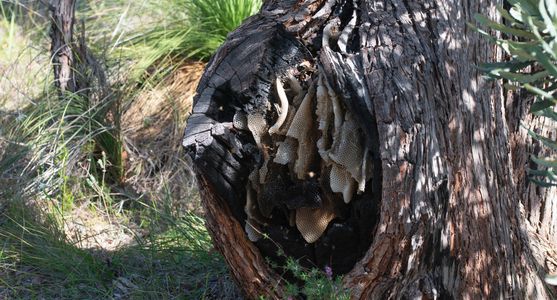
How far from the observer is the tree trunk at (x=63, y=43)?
5.40m

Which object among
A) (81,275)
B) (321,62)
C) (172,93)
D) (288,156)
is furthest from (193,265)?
(172,93)

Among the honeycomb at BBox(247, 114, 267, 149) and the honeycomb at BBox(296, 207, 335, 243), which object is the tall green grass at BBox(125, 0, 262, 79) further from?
the honeycomb at BBox(296, 207, 335, 243)

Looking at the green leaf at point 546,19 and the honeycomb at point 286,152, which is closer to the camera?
the green leaf at point 546,19

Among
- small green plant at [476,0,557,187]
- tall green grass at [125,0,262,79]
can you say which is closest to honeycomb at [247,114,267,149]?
small green plant at [476,0,557,187]

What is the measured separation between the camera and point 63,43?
5555 millimetres

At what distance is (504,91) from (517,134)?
22cm

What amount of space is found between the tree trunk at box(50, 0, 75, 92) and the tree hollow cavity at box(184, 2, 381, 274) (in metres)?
2.39

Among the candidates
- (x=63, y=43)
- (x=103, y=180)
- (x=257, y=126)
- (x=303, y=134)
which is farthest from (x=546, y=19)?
(x=63, y=43)

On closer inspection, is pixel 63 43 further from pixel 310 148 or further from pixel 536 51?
pixel 536 51

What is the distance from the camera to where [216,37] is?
6469 millimetres

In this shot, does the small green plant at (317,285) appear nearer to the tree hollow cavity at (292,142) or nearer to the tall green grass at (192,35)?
the tree hollow cavity at (292,142)

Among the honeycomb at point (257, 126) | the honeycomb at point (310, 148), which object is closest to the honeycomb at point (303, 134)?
the honeycomb at point (310, 148)

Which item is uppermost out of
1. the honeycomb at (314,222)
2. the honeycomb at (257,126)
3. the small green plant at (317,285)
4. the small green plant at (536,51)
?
the small green plant at (536,51)

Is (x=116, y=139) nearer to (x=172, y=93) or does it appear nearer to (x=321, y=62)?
(x=172, y=93)
